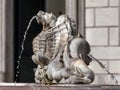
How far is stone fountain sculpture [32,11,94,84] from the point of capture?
13.4 meters

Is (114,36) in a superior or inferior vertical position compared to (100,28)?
inferior

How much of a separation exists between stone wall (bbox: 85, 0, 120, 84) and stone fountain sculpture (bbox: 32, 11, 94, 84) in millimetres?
5713

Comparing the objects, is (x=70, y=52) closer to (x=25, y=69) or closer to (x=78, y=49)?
(x=78, y=49)

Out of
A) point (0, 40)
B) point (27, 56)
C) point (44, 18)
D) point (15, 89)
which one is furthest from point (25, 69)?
point (15, 89)

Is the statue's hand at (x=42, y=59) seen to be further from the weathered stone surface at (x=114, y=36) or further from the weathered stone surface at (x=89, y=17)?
the weathered stone surface at (x=89, y=17)

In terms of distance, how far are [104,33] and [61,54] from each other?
6371 mm

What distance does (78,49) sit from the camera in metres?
13.7

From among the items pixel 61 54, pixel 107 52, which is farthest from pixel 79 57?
pixel 107 52

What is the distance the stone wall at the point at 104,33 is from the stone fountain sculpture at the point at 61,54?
5.71m

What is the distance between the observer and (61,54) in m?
14.0

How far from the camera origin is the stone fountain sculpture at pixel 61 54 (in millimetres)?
13352

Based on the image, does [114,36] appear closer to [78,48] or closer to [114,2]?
[114,2]

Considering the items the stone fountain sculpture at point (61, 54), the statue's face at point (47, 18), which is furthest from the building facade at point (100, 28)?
the stone fountain sculpture at point (61, 54)

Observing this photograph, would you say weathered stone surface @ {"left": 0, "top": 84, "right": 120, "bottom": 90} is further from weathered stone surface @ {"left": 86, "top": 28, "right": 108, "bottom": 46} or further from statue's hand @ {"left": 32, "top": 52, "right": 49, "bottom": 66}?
weathered stone surface @ {"left": 86, "top": 28, "right": 108, "bottom": 46}
